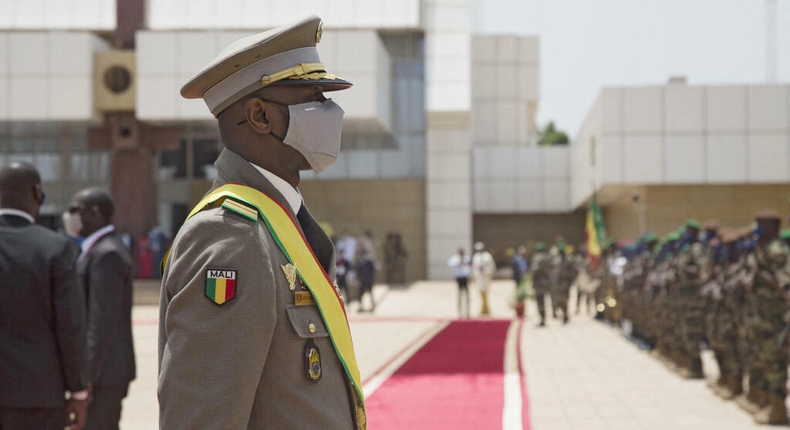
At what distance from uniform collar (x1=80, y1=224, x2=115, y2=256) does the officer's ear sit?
145 inches

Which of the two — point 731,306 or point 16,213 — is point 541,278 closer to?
point 731,306

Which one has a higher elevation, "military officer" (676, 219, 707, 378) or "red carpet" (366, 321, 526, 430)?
"military officer" (676, 219, 707, 378)

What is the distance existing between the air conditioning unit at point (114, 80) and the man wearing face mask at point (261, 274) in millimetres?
32828

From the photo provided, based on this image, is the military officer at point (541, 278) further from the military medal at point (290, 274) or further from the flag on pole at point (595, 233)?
the military medal at point (290, 274)

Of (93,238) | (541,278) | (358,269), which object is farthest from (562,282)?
(93,238)

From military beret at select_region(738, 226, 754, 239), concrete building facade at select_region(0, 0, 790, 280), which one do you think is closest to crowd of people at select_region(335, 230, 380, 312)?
concrete building facade at select_region(0, 0, 790, 280)

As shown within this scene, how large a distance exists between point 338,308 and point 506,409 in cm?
759

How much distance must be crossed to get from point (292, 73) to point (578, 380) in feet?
37.9

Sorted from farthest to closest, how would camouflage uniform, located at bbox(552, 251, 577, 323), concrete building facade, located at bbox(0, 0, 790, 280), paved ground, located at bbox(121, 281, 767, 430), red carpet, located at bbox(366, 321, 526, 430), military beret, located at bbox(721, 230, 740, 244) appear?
1. concrete building facade, located at bbox(0, 0, 790, 280)
2. camouflage uniform, located at bbox(552, 251, 577, 323)
3. military beret, located at bbox(721, 230, 740, 244)
4. paved ground, located at bbox(121, 281, 767, 430)
5. red carpet, located at bbox(366, 321, 526, 430)

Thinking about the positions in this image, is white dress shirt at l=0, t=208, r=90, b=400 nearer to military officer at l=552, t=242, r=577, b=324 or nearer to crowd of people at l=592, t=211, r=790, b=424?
crowd of people at l=592, t=211, r=790, b=424

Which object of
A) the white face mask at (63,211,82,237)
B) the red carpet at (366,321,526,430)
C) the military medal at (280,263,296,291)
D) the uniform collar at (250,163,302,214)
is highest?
the uniform collar at (250,163,302,214)

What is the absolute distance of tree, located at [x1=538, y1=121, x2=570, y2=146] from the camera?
254ft

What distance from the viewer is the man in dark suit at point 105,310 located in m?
5.74

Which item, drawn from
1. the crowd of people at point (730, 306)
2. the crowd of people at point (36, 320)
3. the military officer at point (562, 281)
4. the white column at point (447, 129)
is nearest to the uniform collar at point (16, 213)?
the crowd of people at point (36, 320)
